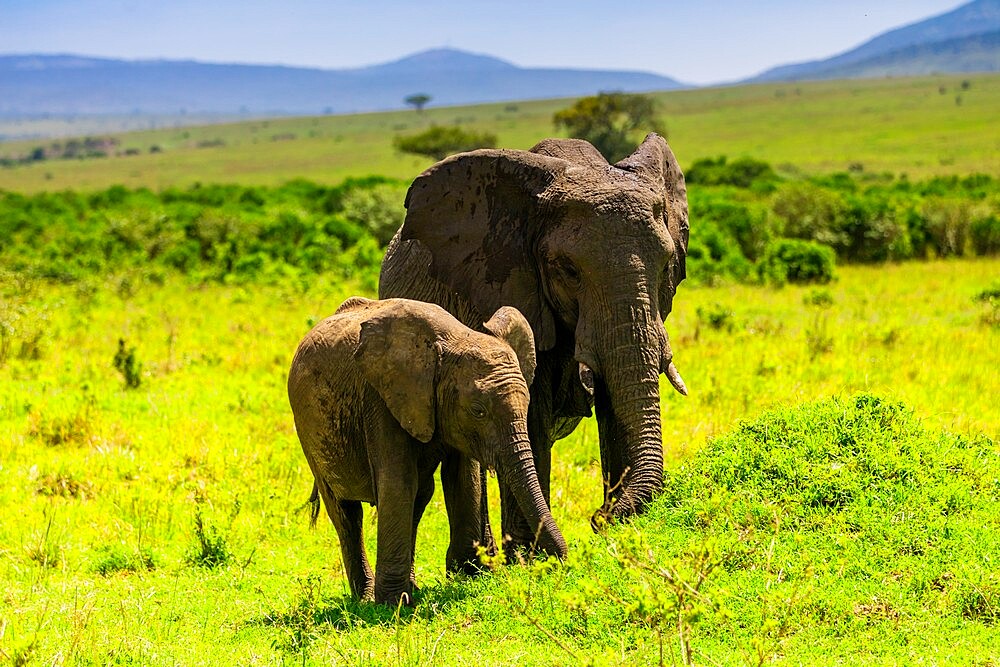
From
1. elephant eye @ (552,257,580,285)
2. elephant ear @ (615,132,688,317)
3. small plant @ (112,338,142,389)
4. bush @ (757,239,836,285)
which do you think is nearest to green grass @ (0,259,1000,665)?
small plant @ (112,338,142,389)

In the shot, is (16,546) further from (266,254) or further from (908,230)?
(908,230)

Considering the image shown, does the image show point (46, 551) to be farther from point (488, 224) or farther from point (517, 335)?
point (517, 335)

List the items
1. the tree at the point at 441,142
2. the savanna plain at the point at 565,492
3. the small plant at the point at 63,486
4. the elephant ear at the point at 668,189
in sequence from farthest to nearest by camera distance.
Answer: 1. the tree at the point at 441,142
2. the small plant at the point at 63,486
3. the elephant ear at the point at 668,189
4. the savanna plain at the point at 565,492

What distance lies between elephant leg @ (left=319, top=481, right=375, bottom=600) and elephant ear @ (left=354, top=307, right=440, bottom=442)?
142 centimetres

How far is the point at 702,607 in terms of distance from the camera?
533cm

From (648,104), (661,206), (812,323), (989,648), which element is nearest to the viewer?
(989,648)

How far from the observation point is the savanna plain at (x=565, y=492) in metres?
5.62

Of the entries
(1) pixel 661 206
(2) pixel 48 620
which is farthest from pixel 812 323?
(2) pixel 48 620

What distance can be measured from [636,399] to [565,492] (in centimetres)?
283

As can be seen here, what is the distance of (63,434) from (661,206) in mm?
6944

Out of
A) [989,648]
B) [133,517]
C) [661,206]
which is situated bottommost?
[133,517]

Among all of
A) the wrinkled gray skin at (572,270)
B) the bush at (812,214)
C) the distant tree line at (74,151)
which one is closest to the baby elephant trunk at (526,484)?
the wrinkled gray skin at (572,270)

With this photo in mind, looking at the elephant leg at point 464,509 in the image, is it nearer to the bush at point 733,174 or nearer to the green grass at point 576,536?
the green grass at point 576,536

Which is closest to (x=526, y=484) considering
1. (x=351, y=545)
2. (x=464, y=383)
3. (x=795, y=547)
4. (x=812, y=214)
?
(x=464, y=383)
